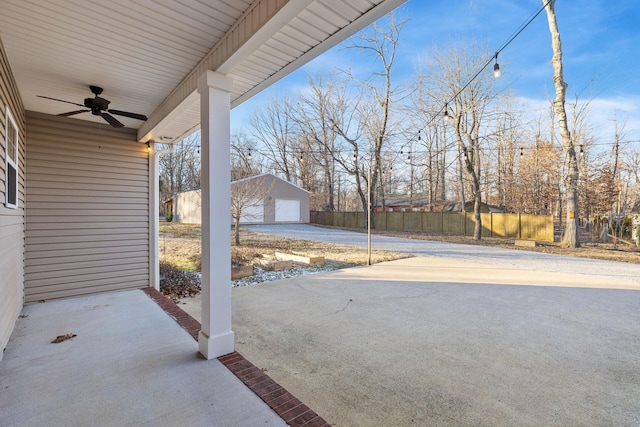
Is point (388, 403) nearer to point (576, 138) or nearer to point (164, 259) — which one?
point (164, 259)

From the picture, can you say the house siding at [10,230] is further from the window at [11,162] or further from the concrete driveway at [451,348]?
the concrete driveway at [451,348]

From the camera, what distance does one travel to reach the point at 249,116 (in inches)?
903

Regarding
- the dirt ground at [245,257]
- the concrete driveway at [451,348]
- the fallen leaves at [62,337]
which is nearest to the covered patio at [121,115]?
the fallen leaves at [62,337]

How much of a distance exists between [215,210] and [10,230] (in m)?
2.23

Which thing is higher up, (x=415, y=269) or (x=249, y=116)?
(x=249, y=116)

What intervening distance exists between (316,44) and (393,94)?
16.6 meters

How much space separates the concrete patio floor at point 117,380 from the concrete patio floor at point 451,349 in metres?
0.42

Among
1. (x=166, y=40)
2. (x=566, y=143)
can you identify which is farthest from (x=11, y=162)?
(x=566, y=143)

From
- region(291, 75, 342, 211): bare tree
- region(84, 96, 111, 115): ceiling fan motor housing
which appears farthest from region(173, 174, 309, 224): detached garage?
region(84, 96, 111, 115): ceiling fan motor housing

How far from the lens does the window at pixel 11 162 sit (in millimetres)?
2852

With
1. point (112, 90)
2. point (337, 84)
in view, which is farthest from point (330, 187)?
point (112, 90)

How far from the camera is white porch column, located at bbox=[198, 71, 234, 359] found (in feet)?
8.24

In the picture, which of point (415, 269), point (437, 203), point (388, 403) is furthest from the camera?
point (437, 203)

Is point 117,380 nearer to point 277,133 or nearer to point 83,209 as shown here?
point 83,209
